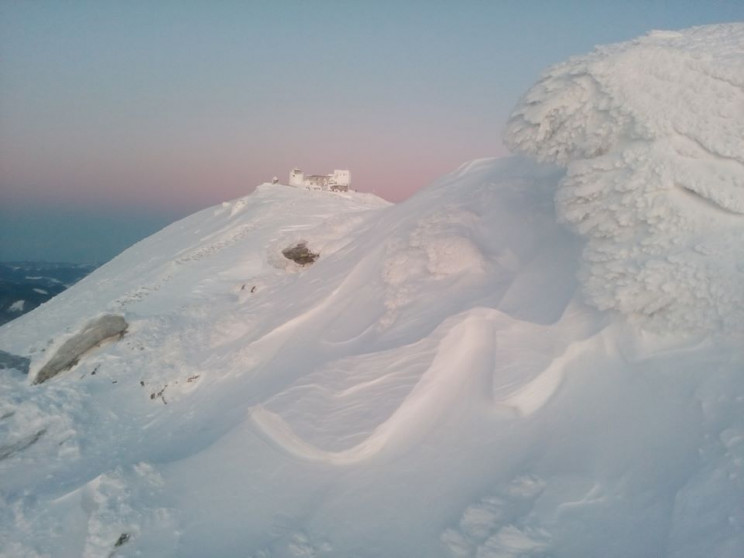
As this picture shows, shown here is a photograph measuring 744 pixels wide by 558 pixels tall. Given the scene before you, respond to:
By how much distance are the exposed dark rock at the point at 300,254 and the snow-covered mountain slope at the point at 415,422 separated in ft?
7.19

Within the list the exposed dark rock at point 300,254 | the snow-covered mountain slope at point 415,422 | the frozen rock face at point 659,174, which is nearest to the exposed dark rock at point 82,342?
the snow-covered mountain slope at point 415,422

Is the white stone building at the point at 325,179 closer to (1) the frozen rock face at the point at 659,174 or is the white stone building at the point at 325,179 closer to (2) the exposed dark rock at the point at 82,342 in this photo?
(2) the exposed dark rock at the point at 82,342

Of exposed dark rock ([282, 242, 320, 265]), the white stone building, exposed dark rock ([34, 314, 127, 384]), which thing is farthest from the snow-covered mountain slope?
the white stone building

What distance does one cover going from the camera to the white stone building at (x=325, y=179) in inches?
1499

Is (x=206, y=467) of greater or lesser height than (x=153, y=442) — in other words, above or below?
above

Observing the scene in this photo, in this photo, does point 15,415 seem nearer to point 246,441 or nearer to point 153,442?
point 153,442

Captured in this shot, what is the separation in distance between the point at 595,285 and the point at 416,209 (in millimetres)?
5772

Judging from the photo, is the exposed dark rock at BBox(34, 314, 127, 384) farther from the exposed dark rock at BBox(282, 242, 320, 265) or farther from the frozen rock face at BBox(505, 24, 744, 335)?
the frozen rock face at BBox(505, 24, 744, 335)

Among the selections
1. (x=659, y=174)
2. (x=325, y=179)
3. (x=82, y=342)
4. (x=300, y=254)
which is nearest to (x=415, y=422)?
(x=659, y=174)

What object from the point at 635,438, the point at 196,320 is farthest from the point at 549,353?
the point at 196,320

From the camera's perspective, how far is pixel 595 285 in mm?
4910

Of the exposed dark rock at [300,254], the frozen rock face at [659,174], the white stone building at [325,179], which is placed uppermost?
the frozen rock face at [659,174]

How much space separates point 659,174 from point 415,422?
3272 millimetres

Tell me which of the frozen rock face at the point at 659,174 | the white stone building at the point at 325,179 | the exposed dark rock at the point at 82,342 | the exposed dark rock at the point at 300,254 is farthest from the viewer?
the white stone building at the point at 325,179
